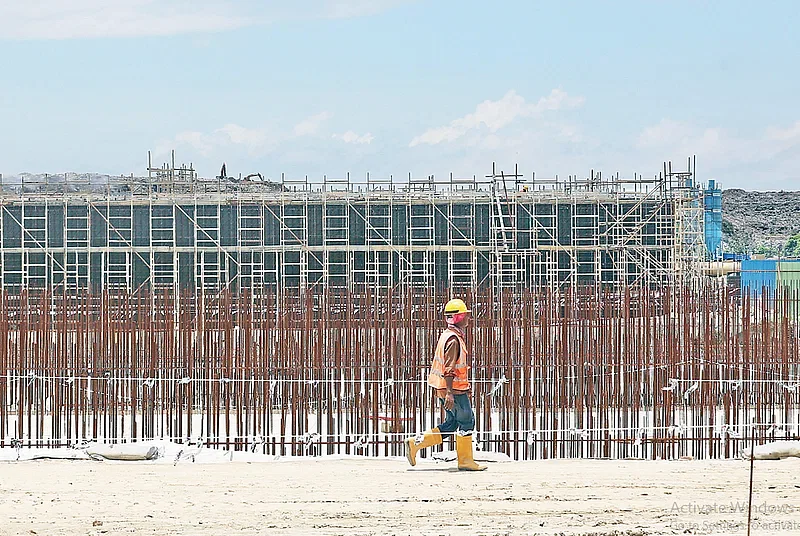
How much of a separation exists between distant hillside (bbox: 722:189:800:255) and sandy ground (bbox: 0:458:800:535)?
8420cm

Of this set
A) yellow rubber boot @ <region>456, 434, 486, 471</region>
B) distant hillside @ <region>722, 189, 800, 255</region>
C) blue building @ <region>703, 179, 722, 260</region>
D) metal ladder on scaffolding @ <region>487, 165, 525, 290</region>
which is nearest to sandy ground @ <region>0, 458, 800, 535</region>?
yellow rubber boot @ <region>456, 434, 486, 471</region>

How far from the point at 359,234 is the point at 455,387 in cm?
2496

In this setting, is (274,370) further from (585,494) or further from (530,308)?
(585,494)

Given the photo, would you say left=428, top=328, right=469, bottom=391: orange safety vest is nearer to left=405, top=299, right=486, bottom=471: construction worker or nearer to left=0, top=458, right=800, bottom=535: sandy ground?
left=405, top=299, right=486, bottom=471: construction worker

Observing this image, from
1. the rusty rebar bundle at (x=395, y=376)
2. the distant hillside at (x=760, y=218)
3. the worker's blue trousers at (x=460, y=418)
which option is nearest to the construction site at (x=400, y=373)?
the rusty rebar bundle at (x=395, y=376)

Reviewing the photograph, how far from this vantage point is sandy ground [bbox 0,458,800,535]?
744 cm

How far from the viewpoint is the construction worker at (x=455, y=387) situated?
9.43 meters

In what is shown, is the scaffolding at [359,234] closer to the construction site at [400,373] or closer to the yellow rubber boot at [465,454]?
the construction site at [400,373]

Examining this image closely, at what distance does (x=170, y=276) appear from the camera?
34.6m

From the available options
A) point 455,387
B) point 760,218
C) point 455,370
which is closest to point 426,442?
point 455,387

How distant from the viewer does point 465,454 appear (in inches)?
371

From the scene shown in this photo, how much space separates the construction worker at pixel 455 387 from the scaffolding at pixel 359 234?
24087 mm

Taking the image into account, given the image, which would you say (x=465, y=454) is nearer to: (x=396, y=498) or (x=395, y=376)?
(x=396, y=498)

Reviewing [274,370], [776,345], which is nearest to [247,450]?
[274,370]
